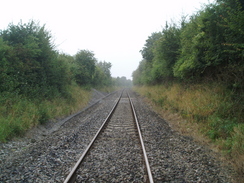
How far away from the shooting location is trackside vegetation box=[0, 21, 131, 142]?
808 cm

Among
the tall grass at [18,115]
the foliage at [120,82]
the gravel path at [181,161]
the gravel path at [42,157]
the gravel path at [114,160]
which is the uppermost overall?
the foliage at [120,82]

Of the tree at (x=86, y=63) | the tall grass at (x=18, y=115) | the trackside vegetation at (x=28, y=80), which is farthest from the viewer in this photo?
the tree at (x=86, y=63)

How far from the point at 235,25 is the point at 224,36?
1295mm

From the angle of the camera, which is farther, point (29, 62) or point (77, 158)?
point (29, 62)

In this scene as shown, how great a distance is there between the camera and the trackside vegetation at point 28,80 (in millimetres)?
8078

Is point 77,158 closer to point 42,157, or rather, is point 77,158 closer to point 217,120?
point 42,157

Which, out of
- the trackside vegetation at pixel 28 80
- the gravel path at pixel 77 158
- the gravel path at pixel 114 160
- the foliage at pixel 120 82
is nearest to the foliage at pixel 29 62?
the trackside vegetation at pixel 28 80

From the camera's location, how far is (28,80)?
1076 cm

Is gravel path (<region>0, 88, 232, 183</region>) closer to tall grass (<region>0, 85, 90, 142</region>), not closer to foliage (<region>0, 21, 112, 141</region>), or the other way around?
tall grass (<region>0, 85, 90, 142</region>)

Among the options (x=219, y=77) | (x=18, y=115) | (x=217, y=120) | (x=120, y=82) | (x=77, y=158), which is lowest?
(x=77, y=158)

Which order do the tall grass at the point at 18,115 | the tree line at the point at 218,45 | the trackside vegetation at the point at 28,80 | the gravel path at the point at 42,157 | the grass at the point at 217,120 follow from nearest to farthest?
the gravel path at the point at 42,157
the grass at the point at 217,120
the tall grass at the point at 18,115
the tree line at the point at 218,45
the trackside vegetation at the point at 28,80

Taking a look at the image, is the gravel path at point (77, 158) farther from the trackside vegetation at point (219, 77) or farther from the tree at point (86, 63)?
the tree at point (86, 63)

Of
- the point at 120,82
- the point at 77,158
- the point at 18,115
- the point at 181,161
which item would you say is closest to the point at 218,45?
the point at 181,161

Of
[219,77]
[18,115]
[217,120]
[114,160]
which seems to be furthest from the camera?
[219,77]
